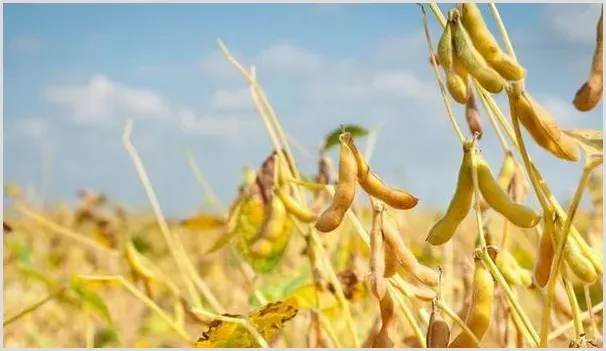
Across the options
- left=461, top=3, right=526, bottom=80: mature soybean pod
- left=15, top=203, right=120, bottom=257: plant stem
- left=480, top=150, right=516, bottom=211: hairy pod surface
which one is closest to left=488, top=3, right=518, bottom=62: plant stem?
left=461, top=3, right=526, bottom=80: mature soybean pod

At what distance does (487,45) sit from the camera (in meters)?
0.71

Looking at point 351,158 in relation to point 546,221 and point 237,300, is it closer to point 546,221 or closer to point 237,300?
point 546,221

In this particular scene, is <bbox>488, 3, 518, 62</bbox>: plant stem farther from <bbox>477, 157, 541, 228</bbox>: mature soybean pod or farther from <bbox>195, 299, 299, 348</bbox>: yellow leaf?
<bbox>195, 299, 299, 348</bbox>: yellow leaf

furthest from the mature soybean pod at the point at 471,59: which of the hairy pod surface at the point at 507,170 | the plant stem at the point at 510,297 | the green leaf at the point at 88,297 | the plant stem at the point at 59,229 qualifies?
the plant stem at the point at 59,229

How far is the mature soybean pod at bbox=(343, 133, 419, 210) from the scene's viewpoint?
2.45 ft

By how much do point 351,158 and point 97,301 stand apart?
507 mm

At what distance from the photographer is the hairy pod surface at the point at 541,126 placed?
2.32ft

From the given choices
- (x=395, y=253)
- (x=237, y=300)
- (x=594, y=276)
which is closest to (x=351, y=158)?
(x=395, y=253)

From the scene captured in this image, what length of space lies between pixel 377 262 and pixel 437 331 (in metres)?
0.07

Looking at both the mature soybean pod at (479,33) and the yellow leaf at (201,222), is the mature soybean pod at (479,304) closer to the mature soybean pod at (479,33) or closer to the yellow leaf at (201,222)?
the mature soybean pod at (479,33)

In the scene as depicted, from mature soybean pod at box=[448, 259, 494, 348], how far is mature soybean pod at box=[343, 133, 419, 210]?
66 mm

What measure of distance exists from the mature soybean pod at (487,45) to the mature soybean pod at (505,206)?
76mm

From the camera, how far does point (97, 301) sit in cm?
114

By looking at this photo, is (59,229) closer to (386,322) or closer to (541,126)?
(386,322)
